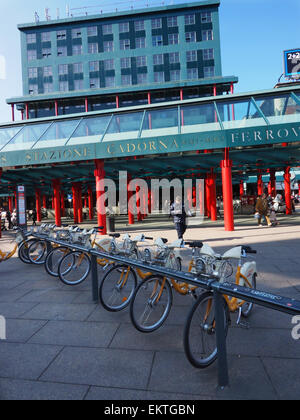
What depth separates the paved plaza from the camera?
252cm

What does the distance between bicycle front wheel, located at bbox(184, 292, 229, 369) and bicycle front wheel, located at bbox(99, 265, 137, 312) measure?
1.64m

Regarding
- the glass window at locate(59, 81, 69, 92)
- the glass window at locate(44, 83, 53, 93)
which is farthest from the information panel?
the glass window at locate(44, 83, 53, 93)

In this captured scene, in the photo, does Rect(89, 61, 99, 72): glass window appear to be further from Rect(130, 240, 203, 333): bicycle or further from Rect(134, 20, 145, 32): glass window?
Rect(130, 240, 203, 333): bicycle

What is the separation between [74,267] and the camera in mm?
6391

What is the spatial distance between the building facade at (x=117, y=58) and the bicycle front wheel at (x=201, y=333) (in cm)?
4614

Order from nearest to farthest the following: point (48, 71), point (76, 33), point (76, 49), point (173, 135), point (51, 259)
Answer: point (51, 259) → point (173, 135) → point (76, 33) → point (76, 49) → point (48, 71)

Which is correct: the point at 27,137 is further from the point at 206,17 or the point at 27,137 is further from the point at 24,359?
the point at 206,17

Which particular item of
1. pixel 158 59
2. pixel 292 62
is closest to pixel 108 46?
pixel 158 59

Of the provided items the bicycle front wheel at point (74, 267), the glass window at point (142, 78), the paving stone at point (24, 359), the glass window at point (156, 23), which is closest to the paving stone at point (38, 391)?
the paving stone at point (24, 359)

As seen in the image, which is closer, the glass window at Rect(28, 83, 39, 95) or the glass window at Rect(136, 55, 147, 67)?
the glass window at Rect(136, 55, 147, 67)

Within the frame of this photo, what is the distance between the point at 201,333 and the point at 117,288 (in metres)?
2.03

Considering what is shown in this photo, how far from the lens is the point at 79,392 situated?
99.0 inches

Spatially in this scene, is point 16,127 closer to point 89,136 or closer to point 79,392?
point 89,136

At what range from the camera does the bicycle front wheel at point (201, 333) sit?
2.74 m
